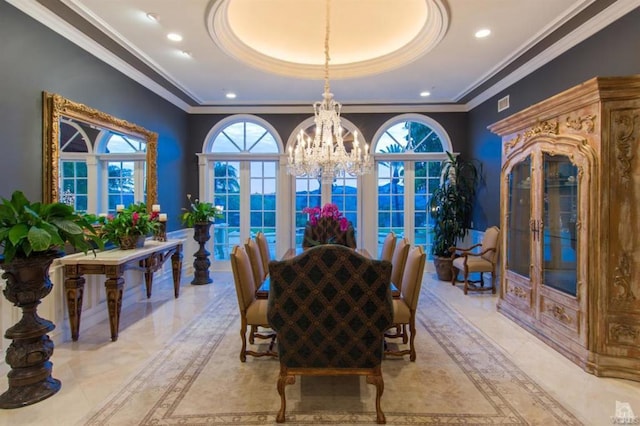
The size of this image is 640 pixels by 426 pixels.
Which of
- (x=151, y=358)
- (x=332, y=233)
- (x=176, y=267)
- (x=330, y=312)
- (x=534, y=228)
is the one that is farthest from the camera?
(x=176, y=267)

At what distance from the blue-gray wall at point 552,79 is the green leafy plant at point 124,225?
4.68 metres

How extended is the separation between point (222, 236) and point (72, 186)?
119 inches

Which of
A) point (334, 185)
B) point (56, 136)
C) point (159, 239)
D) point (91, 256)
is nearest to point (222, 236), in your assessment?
point (159, 239)

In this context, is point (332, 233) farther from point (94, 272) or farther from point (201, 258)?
point (94, 272)

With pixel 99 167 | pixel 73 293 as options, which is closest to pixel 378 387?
pixel 73 293

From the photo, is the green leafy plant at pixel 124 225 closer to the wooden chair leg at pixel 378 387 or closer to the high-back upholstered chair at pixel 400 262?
the high-back upholstered chair at pixel 400 262

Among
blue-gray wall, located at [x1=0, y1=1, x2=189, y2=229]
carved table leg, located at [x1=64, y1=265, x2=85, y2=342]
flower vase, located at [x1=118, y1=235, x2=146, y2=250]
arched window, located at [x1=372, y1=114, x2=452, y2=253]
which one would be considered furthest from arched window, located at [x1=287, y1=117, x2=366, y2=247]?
carved table leg, located at [x1=64, y1=265, x2=85, y2=342]

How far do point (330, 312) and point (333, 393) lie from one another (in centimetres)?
77

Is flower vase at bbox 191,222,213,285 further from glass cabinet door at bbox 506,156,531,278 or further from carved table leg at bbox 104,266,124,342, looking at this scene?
glass cabinet door at bbox 506,156,531,278

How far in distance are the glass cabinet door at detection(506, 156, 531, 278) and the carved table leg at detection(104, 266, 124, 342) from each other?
158 inches

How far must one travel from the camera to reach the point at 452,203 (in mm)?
5406

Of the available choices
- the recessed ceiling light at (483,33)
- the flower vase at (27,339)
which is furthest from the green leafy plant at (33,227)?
the recessed ceiling light at (483,33)

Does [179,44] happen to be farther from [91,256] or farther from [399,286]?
[399,286]

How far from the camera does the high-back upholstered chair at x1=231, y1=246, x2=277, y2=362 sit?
2514mm
